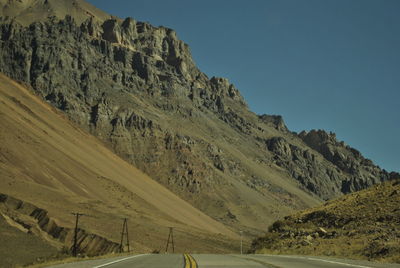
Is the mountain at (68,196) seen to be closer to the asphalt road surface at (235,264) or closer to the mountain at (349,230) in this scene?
the asphalt road surface at (235,264)

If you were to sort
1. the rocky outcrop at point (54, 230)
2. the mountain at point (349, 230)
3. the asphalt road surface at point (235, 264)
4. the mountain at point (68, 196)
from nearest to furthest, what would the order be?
the asphalt road surface at point (235, 264) < the mountain at point (349, 230) < the rocky outcrop at point (54, 230) < the mountain at point (68, 196)

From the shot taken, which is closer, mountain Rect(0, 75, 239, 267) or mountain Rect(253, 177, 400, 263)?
mountain Rect(253, 177, 400, 263)

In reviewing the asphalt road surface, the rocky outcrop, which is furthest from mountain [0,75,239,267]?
the asphalt road surface

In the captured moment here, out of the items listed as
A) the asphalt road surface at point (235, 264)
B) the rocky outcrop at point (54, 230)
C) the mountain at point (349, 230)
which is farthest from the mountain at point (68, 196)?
the mountain at point (349, 230)

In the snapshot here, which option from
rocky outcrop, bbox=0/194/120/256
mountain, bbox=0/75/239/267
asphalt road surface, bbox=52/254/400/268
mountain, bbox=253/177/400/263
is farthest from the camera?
mountain, bbox=0/75/239/267

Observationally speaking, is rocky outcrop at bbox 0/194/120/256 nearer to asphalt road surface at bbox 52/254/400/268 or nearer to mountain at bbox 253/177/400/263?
mountain at bbox 253/177/400/263

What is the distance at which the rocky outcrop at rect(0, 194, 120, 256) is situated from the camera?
52.8 metres

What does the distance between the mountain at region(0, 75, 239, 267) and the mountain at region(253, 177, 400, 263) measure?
1988 centimetres

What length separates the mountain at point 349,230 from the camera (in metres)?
23.6

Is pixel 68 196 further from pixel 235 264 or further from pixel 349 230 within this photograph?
pixel 235 264

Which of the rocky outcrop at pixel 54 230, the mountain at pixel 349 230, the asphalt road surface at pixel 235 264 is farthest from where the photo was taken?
the rocky outcrop at pixel 54 230

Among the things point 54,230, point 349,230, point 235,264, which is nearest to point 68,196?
point 54,230

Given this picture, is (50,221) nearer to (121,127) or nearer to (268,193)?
(121,127)

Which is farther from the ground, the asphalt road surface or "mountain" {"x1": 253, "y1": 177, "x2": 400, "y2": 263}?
"mountain" {"x1": 253, "y1": 177, "x2": 400, "y2": 263}
